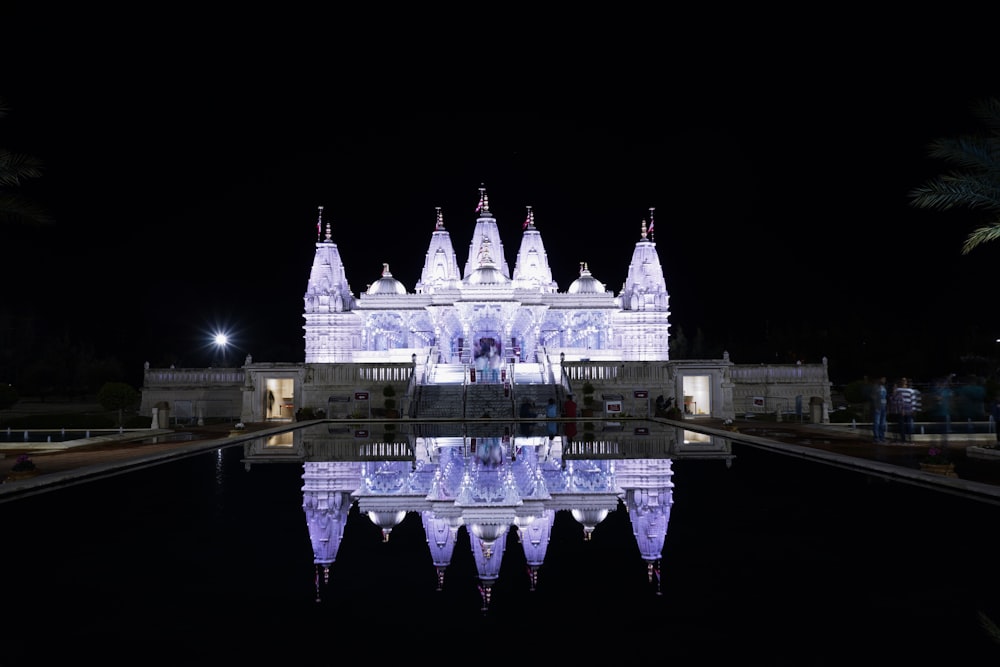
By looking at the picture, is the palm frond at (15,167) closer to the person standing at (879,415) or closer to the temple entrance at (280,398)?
the person standing at (879,415)

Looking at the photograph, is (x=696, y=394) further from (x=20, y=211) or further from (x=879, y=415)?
(x=20, y=211)

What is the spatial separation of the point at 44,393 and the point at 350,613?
7342 cm

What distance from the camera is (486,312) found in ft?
200

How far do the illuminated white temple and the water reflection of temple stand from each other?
105ft

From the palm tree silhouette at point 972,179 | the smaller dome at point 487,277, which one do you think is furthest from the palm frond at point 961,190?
the smaller dome at point 487,277

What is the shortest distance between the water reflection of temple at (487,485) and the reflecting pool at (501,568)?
3.0 inches

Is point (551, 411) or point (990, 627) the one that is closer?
point (990, 627)

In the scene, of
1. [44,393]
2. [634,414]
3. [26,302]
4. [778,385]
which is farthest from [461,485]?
[26,302]

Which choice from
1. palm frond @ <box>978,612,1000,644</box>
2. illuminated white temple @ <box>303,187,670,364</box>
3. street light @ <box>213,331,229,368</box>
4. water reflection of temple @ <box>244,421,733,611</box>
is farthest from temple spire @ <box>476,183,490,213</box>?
palm frond @ <box>978,612,1000,644</box>

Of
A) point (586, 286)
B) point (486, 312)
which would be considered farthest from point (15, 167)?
point (586, 286)

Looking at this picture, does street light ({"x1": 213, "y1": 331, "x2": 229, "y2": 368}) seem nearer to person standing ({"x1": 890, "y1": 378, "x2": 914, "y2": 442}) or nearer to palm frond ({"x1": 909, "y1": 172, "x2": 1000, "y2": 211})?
person standing ({"x1": 890, "y1": 378, "x2": 914, "y2": 442})

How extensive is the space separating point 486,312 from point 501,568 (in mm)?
51879

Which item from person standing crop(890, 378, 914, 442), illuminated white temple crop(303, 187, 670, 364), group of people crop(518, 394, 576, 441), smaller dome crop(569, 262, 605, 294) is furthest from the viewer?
smaller dome crop(569, 262, 605, 294)

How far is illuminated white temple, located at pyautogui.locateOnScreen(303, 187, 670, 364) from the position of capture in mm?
61875
